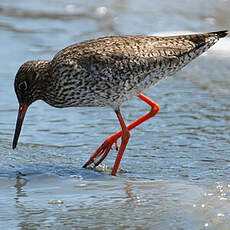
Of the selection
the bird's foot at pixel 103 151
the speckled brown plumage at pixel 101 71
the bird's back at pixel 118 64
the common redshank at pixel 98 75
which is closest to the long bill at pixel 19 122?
the common redshank at pixel 98 75

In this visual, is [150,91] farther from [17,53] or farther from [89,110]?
[17,53]

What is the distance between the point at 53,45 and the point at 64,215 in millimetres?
7615

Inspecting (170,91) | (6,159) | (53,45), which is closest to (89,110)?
(170,91)

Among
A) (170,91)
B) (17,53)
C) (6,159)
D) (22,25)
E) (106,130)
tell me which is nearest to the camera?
(6,159)

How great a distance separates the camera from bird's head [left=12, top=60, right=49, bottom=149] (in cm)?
779

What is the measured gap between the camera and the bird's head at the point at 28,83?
7.79m

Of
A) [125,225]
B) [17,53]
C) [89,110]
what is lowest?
[125,225]

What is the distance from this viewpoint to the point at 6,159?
7844 millimetres

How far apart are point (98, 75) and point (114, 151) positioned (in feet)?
4.46

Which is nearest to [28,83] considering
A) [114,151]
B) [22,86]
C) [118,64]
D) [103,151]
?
[22,86]

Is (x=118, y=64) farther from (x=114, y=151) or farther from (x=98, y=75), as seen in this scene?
(x=114, y=151)

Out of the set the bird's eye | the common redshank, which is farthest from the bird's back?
the bird's eye

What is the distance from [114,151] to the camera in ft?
28.3

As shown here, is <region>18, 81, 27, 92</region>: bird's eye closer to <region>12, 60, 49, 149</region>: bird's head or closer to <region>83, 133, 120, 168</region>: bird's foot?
<region>12, 60, 49, 149</region>: bird's head
